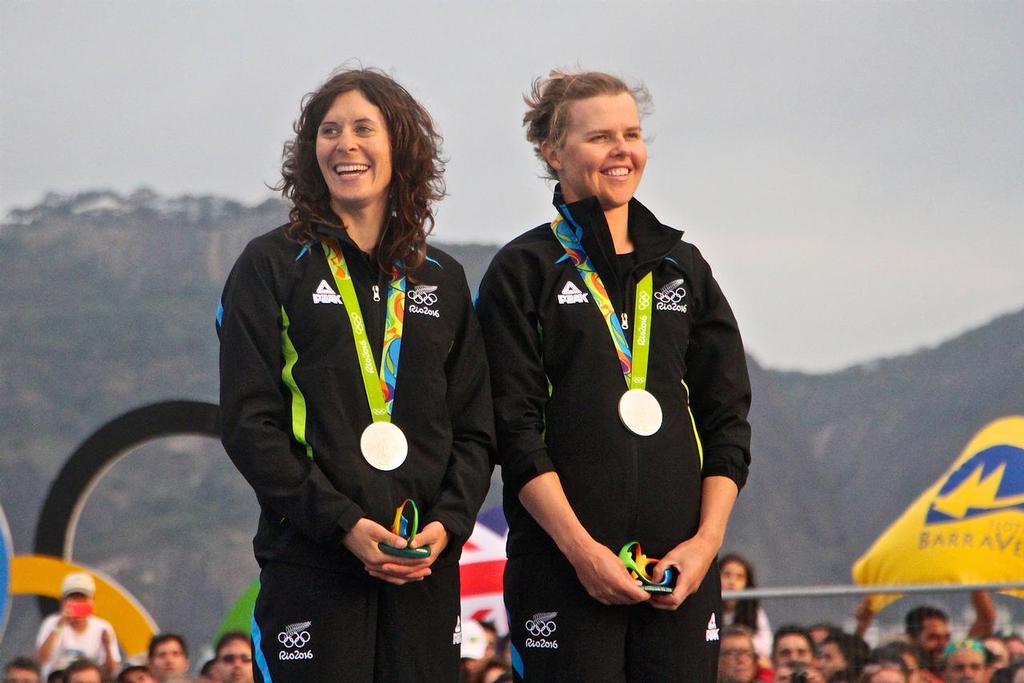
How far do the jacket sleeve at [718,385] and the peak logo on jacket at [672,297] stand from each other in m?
0.05

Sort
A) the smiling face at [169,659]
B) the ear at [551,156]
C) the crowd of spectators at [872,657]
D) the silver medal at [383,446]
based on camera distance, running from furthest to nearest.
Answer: the smiling face at [169,659], the crowd of spectators at [872,657], the ear at [551,156], the silver medal at [383,446]

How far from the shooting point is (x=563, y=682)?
2695 millimetres

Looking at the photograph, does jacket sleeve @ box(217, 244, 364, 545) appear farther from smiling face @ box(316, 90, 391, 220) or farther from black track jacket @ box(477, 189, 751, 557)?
black track jacket @ box(477, 189, 751, 557)

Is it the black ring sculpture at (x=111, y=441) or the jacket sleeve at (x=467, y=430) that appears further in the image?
the black ring sculpture at (x=111, y=441)

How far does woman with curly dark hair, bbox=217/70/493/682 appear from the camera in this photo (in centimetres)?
254

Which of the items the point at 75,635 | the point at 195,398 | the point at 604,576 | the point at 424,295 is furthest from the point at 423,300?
the point at 195,398

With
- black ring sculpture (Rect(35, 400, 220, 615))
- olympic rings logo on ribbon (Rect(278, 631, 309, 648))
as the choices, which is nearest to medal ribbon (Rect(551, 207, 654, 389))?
olympic rings logo on ribbon (Rect(278, 631, 309, 648))

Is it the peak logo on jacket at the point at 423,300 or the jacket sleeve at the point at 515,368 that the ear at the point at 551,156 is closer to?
the jacket sleeve at the point at 515,368

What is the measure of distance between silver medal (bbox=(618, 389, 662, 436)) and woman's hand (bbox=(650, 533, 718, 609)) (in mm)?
246

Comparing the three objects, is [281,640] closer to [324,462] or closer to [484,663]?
[324,462]

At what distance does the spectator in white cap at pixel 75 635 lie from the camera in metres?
6.32

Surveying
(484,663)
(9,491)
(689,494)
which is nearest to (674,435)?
(689,494)

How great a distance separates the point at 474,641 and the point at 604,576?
348 centimetres

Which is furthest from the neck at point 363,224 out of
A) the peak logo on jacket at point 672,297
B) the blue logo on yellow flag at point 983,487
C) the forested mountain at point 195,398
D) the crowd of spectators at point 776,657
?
the forested mountain at point 195,398
